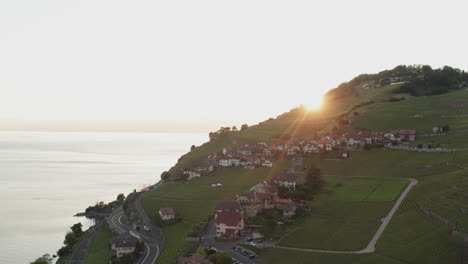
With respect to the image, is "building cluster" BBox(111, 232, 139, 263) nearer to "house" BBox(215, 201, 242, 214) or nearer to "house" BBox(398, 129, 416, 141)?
"house" BBox(215, 201, 242, 214)

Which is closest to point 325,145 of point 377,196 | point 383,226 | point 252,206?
point 377,196

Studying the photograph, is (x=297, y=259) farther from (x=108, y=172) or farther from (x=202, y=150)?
(x=108, y=172)

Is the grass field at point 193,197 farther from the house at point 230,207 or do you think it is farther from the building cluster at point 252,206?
the building cluster at point 252,206

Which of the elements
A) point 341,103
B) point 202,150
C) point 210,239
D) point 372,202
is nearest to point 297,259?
point 210,239

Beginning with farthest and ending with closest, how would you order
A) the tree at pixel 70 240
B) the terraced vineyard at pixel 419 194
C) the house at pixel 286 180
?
the house at pixel 286 180 < the tree at pixel 70 240 < the terraced vineyard at pixel 419 194

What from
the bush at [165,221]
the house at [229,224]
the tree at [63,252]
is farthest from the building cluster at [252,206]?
the tree at [63,252]

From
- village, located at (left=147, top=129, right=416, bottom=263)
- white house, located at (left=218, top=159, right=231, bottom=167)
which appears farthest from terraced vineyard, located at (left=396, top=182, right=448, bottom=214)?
white house, located at (left=218, top=159, right=231, bottom=167)
